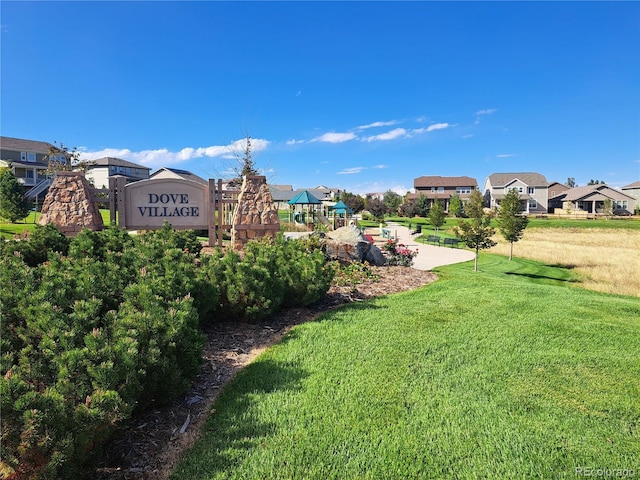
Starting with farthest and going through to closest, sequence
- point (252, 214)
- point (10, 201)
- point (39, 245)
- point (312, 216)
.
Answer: point (312, 216) < point (10, 201) < point (252, 214) < point (39, 245)

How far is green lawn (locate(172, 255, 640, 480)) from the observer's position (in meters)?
2.61

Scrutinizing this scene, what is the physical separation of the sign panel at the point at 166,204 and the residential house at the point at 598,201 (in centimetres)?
5762

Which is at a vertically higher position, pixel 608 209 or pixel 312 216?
pixel 608 209

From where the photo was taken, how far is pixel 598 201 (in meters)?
53.4

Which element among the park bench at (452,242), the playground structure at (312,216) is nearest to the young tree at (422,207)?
the playground structure at (312,216)

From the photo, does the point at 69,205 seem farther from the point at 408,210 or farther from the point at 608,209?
the point at 608,209

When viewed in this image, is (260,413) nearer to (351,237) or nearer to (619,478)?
(619,478)

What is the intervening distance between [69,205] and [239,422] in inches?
304

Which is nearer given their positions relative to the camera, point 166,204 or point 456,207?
point 166,204

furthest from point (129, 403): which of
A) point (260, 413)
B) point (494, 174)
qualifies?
point (494, 174)

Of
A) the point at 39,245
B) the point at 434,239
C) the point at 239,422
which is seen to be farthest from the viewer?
the point at 434,239

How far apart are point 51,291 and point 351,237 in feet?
24.8

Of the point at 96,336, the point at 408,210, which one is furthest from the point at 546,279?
the point at 408,210

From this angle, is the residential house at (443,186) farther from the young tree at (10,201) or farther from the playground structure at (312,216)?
the young tree at (10,201)
